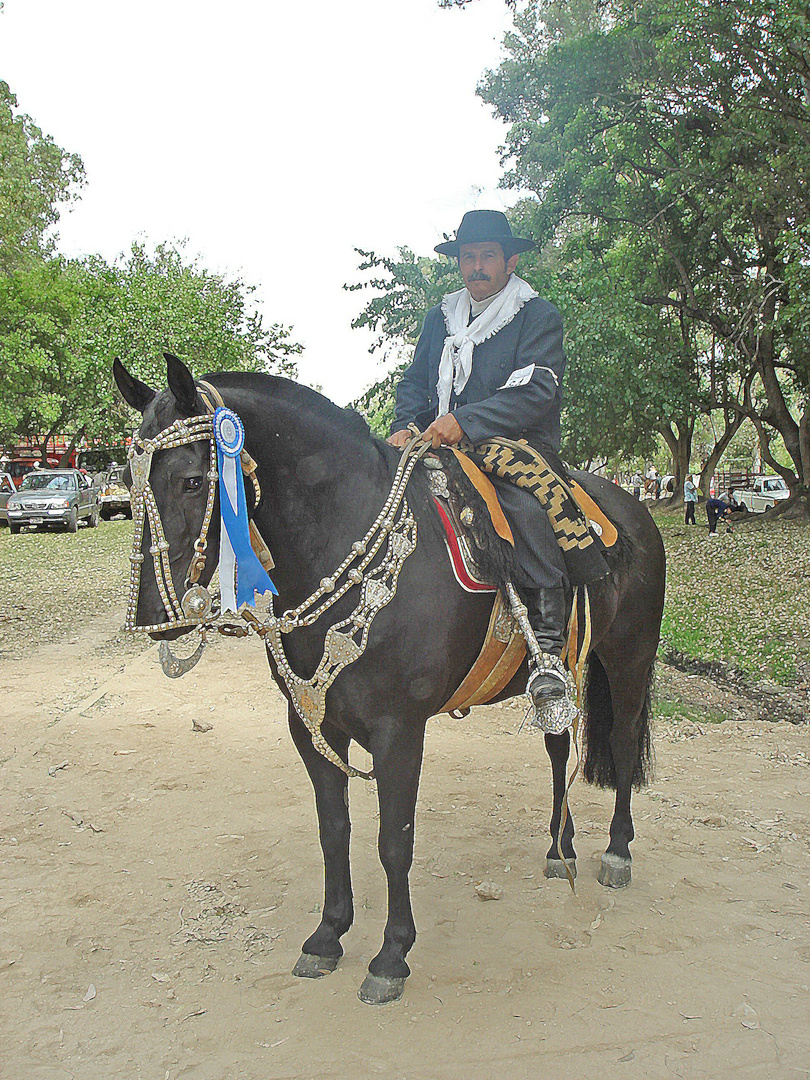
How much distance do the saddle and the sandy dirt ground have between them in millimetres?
1124

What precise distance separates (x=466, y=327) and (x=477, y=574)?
127cm

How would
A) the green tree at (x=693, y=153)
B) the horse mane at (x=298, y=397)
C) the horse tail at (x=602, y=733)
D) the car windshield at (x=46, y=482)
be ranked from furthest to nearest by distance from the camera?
the car windshield at (x=46, y=482), the green tree at (x=693, y=153), the horse tail at (x=602, y=733), the horse mane at (x=298, y=397)

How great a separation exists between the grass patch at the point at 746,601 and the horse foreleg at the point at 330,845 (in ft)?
21.7

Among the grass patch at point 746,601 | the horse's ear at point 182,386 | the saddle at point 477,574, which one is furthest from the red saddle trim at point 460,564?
the grass patch at point 746,601

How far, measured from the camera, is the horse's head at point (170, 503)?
8.82 feet

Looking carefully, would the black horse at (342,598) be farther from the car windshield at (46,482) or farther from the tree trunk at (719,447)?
the car windshield at (46,482)

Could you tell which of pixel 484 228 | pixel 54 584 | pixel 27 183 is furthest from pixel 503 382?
pixel 27 183

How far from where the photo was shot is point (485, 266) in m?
3.76

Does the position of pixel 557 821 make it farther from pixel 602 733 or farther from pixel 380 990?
pixel 380 990

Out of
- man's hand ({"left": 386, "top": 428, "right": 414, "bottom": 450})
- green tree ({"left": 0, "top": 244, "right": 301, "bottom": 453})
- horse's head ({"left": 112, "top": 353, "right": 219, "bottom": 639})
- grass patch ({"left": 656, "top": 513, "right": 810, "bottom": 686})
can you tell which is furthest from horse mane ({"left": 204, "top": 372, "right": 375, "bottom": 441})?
green tree ({"left": 0, "top": 244, "right": 301, "bottom": 453})

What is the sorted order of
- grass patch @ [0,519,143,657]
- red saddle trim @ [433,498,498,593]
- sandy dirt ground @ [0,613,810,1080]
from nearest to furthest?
1. sandy dirt ground @ [0,613,810,1080]
2. red saddle trim @ [433,498,498,593]
3. grass patch @ [0,519,143,657]

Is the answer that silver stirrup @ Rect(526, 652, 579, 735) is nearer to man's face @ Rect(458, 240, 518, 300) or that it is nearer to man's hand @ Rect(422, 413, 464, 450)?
man's hand @ Rect(422, 413, 464, 450)

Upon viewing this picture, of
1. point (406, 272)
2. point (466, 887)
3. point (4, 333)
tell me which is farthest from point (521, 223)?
point (4, 333)

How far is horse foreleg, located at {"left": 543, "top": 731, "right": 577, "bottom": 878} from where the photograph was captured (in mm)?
4180
